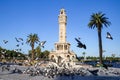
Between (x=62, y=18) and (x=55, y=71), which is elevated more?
(x=62, y=18)

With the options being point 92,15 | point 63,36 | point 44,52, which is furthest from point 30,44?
point 44,52

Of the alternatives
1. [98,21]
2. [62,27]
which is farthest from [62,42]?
[98,21]

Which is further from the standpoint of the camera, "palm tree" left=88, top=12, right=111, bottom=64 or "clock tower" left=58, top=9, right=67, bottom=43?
"clock tower" left=58, top=9, right=67, bottom=43

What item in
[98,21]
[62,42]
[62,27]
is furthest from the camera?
[62,42]

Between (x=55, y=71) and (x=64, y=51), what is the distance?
79430mm

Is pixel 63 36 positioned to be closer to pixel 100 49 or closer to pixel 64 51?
pixel 64 51

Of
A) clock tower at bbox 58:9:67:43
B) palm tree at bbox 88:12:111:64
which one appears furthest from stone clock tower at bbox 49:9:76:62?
palm tree at bbox 88:12:111:64

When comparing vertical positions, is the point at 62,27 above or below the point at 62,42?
above

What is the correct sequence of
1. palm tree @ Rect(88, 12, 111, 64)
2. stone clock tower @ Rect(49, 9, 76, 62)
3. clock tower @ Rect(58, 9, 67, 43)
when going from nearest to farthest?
palm tree @ Rect(88, 12, 111, 64), clock tower @ Rect(58, 9, 67, 43), stone clock tower @ Rect(49, 9, 76, 62)

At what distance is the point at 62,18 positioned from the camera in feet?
355

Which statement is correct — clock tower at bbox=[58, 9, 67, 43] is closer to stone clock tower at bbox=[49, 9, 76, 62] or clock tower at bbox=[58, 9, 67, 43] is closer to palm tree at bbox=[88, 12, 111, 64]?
stone clock tower at bbox=[49, 9, 76, 62]

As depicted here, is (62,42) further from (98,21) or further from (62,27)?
(98,21)

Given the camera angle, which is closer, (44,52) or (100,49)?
(100,49)

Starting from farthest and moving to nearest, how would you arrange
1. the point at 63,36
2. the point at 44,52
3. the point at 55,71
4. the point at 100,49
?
the point at 44,52, the point at 63,36, the point at 100,49, the point at 55,71
